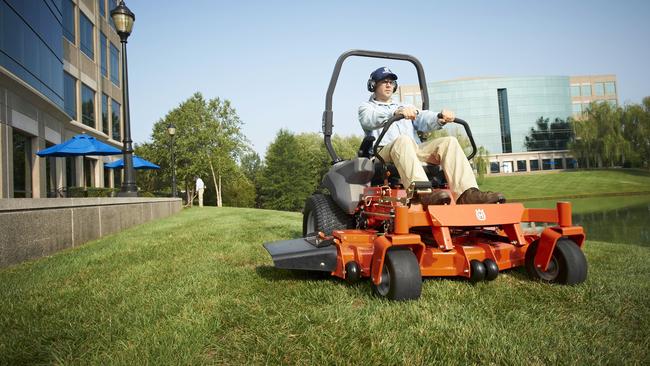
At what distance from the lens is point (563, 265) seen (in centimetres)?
Answer: 301

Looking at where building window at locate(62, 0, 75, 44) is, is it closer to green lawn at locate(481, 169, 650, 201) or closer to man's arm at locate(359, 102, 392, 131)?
man's arm at locate(359, 102, 392, 131)

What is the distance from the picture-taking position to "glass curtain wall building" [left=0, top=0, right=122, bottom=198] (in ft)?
39.1

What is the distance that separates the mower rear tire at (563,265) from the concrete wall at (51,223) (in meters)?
5.26

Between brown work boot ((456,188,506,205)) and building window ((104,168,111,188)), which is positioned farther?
building window ((104,168,111,188))

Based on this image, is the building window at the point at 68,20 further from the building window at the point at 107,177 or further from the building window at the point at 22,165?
the building window at the point at 107,177

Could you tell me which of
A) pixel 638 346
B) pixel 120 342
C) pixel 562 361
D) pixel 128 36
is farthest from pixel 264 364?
pixel 128 36

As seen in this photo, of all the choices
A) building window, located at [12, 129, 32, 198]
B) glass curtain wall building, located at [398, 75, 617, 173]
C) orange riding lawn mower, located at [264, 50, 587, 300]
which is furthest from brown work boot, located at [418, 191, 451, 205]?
glass curtain wall building, located at [398, 75, 617, 173]

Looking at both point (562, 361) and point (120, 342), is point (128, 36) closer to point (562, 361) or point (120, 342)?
point (120, 342)

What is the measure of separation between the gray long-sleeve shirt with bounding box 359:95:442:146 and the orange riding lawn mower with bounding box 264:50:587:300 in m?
0.36

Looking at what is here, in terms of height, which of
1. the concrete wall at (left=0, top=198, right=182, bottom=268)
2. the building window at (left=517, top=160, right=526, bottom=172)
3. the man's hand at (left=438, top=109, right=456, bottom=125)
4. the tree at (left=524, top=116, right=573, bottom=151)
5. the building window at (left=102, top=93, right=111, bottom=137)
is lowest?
the concrete wall at (left=0, top=198, right=182, bottom=268)

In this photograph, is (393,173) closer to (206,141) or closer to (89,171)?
(89,171)

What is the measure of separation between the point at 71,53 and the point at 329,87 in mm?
19473

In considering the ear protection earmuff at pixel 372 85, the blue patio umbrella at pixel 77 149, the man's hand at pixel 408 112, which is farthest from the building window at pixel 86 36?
the man's hand at pixel 408 112

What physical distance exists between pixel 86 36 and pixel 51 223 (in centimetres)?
1983
